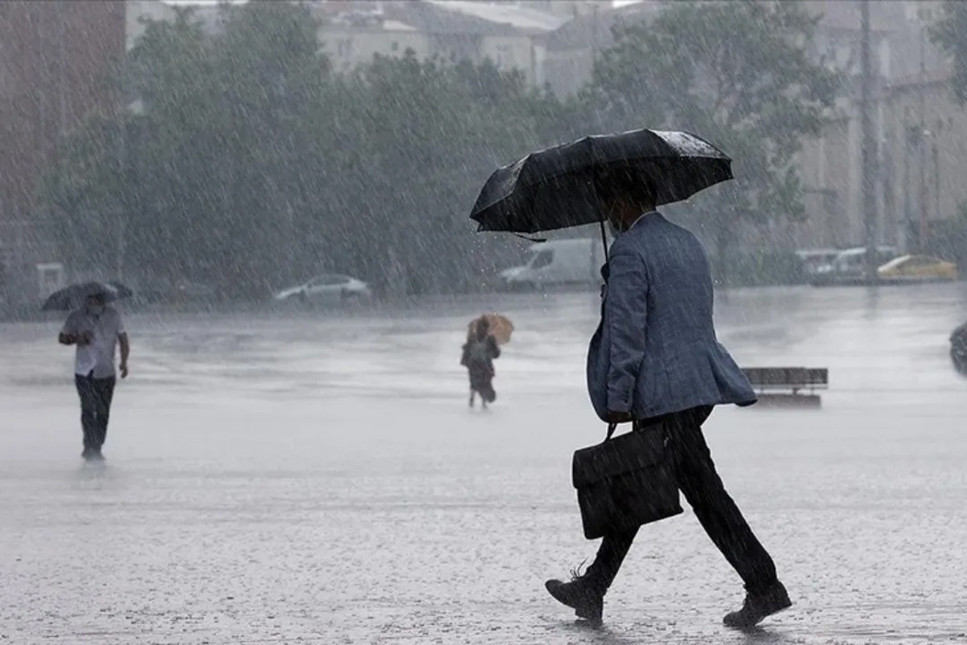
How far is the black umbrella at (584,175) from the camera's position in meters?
7.39

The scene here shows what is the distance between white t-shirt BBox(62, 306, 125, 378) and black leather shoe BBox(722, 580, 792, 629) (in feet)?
34.3

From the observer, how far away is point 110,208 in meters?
68.2

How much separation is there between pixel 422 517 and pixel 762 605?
15.0 ft

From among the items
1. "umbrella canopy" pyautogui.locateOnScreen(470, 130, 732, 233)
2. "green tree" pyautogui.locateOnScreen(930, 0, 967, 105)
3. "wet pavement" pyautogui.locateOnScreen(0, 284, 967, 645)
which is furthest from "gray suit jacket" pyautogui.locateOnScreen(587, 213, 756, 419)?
"green tree" pyautogui.locateOnScreen(930, 0, 967, 105)

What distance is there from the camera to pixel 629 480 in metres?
7.22

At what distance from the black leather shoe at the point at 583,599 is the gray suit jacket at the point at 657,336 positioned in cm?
71

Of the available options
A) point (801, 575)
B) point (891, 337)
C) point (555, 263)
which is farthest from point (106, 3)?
point (801, 575)

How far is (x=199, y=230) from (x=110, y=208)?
300 centimetres

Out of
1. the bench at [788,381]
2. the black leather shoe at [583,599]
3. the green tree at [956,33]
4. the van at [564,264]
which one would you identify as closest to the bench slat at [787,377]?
the bench at [788,381]

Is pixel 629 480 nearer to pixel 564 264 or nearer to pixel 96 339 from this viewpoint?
pixel 96 339

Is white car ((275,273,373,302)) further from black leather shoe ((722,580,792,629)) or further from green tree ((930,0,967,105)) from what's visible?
black leather shoe ((722,580,792,629))

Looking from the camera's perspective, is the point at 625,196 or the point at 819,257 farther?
the point at 819,257

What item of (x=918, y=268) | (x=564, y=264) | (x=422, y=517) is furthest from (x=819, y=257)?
(x=422, y=517)

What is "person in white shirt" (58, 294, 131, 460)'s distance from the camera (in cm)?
1683
